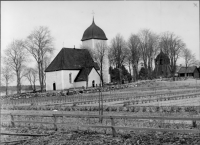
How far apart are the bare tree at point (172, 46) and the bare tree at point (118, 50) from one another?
8714mm

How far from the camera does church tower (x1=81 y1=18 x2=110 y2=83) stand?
70750 mm

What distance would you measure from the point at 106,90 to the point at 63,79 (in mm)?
14540

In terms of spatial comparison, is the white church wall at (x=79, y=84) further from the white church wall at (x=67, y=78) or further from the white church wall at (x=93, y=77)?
the white church wall at (x=93, y=77)

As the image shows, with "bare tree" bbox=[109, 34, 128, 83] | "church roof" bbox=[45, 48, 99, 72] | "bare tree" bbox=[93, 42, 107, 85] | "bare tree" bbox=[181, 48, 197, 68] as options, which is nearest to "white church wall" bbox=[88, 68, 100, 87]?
"church roof" bbox=[45, 48, 99, 72]

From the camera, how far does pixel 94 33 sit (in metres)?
71.7

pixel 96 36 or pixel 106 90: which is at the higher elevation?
pixel 96 36

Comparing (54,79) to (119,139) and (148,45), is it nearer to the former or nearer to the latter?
(148,45)

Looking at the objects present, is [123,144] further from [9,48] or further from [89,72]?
[89,72]

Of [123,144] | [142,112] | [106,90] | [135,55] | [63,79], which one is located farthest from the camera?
[135,55]

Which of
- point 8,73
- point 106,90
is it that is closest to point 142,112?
point 106,90

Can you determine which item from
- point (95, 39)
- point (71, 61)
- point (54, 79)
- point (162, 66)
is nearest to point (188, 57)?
point (162, 66)

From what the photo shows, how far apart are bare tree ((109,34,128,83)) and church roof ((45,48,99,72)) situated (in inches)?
236

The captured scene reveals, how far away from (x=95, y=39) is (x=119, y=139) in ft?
200

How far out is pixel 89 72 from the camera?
6153 cm
